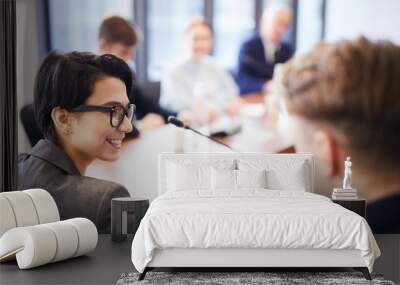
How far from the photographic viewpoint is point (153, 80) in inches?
278

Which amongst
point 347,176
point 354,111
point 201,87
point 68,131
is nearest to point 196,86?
point 201,87

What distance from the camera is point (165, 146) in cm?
710

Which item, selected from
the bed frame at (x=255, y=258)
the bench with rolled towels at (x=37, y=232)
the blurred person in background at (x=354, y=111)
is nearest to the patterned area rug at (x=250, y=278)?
the bed frame at (x=255, y=258)

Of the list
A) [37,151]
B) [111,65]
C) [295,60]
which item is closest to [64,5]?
[111,65]

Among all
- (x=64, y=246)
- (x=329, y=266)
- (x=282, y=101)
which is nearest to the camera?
(x=329, y=266)

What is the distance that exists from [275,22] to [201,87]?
1.06m

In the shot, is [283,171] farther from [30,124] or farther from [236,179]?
[30,124]

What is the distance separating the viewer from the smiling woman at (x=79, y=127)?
22.7 ft

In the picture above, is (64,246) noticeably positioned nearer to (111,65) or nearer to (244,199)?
(244,199)

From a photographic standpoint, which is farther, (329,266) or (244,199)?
(244,199)

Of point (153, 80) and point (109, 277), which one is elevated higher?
point (153, 80)

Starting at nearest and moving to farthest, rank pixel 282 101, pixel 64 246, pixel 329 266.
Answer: pixel 329 266
pixel 64 246
pixel 282 101

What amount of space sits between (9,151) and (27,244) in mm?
2024

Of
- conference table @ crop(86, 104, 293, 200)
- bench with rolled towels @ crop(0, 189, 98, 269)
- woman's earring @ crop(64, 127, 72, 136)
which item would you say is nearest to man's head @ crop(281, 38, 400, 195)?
conference table @ crop(86, 104, 293, 200)
